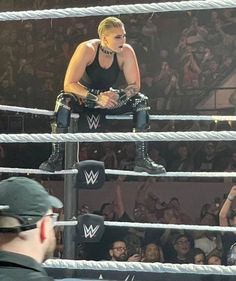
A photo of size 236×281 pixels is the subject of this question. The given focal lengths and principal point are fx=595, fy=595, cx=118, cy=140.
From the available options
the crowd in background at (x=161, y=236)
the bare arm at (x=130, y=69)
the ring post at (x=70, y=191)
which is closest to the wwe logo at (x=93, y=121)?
the ring post at (x=70, y=191)

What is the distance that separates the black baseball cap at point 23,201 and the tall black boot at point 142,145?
1251 mm

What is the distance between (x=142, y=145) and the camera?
2131mm

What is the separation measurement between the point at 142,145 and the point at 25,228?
138 centimetres

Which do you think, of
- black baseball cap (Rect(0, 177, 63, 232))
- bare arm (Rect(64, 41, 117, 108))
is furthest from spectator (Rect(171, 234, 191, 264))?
black baseball cap (Rect(0, 177, 63, 232))

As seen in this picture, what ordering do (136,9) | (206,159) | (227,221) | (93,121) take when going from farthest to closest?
(206,159) → (227,221) → (93,121) → (136,9)

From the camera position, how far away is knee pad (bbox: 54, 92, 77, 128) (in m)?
2.12

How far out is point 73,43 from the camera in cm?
594

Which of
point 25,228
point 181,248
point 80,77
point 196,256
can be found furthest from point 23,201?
point 181,248

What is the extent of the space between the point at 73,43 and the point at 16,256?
17.4ft

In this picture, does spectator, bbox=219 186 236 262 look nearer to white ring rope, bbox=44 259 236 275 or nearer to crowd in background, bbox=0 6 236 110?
white ring rope, bbox=44 259 236 275

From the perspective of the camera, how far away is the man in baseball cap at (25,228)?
75 centimetres

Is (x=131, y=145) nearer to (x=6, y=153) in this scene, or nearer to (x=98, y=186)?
(x=6, y=153)

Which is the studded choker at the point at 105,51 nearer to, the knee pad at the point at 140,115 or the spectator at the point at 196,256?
the knee pad at the point at 140,115

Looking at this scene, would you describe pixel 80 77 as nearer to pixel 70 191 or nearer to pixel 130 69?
pixel 130 69
